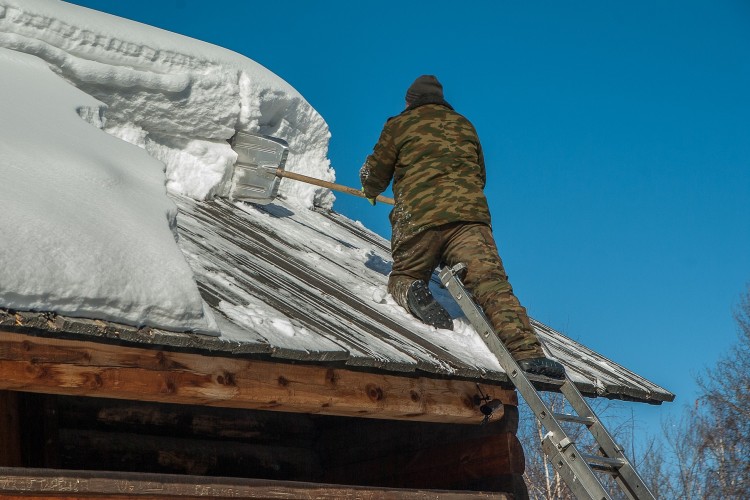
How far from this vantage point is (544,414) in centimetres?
470

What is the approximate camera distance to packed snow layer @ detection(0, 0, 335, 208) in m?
6.68

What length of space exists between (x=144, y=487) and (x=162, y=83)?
4.22 metres

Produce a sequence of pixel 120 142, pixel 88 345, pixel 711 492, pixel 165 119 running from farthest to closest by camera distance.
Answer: pixel 711 492
pixel 165 119
pixel 120 142
pixel 88 345

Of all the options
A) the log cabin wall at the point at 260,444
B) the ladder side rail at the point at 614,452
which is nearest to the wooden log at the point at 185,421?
the log cabin wall at the point at 260,444

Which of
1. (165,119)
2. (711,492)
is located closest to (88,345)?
(165,119)

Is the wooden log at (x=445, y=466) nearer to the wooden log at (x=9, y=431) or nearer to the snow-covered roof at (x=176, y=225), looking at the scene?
the snow-covered roof at (x=176, y=225)

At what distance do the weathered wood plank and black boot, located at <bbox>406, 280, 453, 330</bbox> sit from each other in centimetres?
144

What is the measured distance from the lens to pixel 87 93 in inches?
269

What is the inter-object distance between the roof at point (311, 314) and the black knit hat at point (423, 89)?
4.11 ft

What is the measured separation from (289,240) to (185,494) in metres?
3.56

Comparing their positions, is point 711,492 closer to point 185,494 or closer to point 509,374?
point 509,374

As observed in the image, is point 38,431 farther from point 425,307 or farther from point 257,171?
point 257,171

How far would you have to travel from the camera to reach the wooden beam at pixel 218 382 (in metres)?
3.45

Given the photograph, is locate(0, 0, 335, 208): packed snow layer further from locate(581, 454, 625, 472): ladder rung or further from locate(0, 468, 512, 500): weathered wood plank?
locate(581, 454, 625, 472): ladder rung
